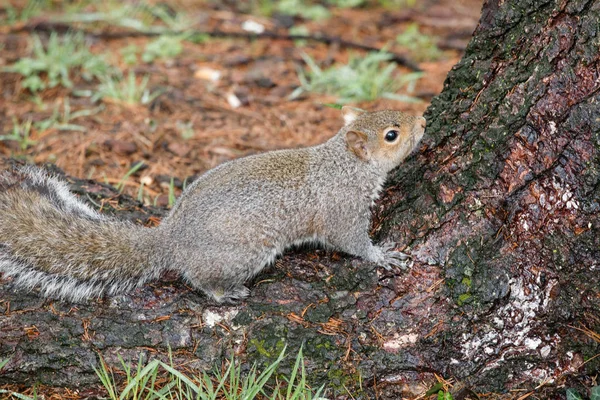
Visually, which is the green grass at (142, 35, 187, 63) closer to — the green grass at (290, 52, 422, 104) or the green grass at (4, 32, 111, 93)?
the green grass at (4, 32, 111, 93)

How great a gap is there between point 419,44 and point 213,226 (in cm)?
445

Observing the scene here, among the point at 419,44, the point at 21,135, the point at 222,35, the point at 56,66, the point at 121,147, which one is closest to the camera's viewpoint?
the point at 121,147

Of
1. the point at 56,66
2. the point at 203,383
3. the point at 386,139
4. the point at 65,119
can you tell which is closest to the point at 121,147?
the point at 65,119

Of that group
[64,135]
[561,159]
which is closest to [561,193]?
[561,159]

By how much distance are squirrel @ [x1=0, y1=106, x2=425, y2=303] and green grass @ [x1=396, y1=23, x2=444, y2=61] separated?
11.1 ft

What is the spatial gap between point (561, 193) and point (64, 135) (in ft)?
11.8

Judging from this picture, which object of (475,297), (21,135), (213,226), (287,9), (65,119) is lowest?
(21,135)

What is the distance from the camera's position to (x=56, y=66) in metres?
5.56

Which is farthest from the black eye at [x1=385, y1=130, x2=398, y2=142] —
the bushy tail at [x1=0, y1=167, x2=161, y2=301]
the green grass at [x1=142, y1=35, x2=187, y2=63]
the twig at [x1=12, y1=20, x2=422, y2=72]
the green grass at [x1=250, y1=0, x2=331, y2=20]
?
the green grass at [x1=250, y1=0, x2=331, y2=20]

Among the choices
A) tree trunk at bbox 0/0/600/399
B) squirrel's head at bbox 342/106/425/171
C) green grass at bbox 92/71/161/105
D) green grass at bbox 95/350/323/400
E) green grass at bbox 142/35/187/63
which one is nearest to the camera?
green grass at bbox 95/350/323/400

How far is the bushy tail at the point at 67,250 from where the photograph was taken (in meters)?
2.84

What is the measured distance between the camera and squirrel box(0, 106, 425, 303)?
2879 millimetres

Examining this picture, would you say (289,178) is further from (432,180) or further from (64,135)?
(64,135)

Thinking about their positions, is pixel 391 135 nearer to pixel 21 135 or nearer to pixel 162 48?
pixel 21 135
